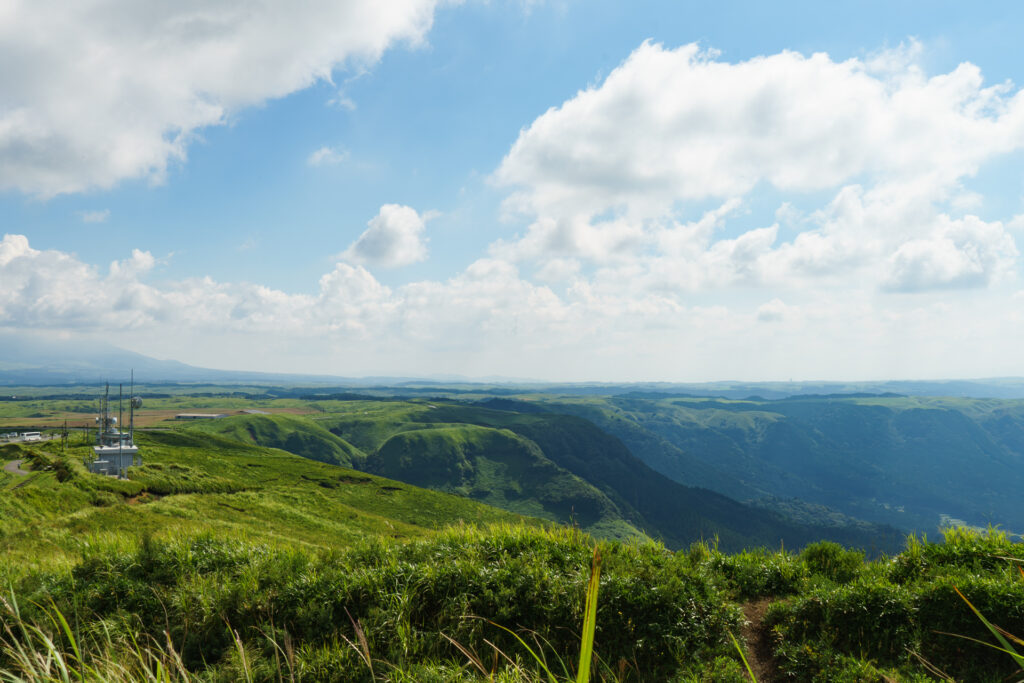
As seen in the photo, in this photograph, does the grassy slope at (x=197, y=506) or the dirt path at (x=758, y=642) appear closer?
the dirt path at (x=758, y=642)

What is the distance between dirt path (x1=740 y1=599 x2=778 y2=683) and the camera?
8352 mm

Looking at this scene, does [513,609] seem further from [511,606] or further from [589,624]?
[589,624]

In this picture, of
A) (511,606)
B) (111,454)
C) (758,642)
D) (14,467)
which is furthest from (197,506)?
(758,642)

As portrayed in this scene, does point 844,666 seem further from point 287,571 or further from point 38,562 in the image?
point 38,562

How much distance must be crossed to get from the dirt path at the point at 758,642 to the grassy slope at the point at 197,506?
7.33 meters

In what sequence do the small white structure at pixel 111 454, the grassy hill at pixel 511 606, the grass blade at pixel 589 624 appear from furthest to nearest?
the small white structure at pixel 111 454 < the grassy hill at pixel 511 606 < the grass blade at pixel 589 624

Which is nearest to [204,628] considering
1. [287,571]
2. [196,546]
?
[287,571]

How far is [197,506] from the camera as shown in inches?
1464

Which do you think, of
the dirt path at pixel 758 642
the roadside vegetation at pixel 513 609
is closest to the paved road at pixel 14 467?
the roadside vegetation at pixel 513 609

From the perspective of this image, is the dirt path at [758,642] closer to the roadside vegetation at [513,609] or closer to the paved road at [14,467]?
the roadside vegetation at [513,609]

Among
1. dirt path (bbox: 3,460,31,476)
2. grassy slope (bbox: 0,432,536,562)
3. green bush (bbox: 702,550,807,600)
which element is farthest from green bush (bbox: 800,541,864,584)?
dirt path (bbox: 3,460,31,476)

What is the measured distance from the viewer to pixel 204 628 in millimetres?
8844

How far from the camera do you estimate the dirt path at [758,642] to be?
8.35 m

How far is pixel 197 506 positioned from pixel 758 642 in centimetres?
4036
